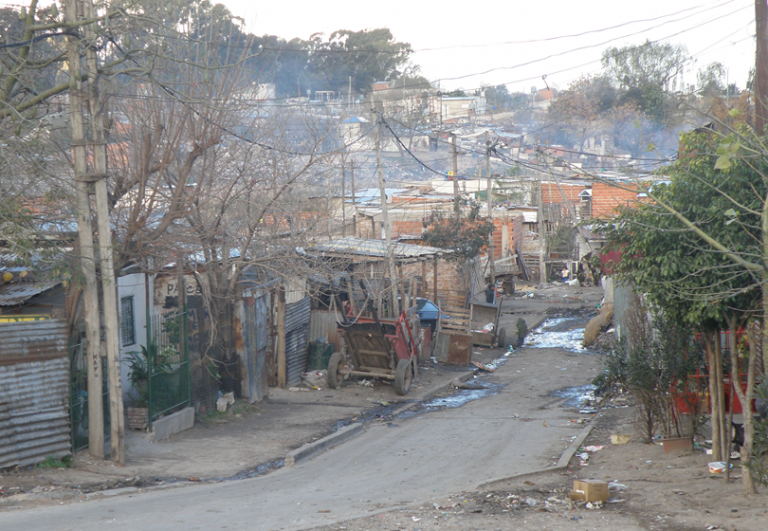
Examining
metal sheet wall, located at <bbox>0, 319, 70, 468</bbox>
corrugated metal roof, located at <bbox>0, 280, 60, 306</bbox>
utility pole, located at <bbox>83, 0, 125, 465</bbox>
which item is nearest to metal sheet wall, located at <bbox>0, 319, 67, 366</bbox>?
metal sheet wall, located at <bbox>0, 319, 70, 468</bbox>

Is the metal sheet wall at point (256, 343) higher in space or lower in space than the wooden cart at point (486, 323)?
higher

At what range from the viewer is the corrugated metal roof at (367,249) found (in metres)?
15.3

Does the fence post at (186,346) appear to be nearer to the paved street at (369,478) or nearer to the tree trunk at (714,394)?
the paved street at (369,478)

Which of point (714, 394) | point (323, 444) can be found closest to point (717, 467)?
point (714, 394)

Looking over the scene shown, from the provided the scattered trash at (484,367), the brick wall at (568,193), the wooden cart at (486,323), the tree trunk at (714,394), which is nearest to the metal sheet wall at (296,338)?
the scattered trash at (484,367)

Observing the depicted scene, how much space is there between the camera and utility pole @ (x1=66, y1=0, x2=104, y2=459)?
8.54 m

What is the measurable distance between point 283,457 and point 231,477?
3.82ft

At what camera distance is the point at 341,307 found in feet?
48.9

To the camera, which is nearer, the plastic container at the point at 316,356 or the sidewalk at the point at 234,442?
the sidewalk at the point at 234,442

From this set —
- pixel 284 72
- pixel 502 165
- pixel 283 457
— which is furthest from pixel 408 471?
pixel 502 165

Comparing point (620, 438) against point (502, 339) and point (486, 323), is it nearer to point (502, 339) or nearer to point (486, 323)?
point (502, 339)

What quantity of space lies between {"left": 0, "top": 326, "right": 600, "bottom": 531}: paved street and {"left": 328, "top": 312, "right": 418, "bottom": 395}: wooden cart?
1399mm

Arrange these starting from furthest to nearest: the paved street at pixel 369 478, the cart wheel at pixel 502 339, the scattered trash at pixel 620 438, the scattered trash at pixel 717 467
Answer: the cart wheel at pixel 502 339
the scattered trash at pixel 620 438
the scattered trash at pixel 717 467
the paved street at pixel 369 478

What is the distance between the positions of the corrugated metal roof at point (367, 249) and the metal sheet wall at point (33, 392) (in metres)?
6.92
